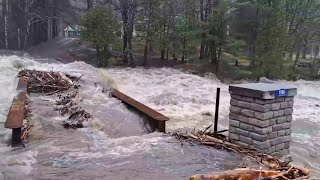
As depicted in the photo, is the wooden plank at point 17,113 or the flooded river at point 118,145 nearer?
the flooded river at point 118,145

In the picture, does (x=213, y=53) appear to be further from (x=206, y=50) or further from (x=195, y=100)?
(x=195, y=100)

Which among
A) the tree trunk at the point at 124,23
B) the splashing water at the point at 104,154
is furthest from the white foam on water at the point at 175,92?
the splashing water at the point at 104,154

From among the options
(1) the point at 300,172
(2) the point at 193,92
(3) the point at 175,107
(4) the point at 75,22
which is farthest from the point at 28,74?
(4) the point at 75,22

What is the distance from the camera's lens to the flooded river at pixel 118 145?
5180mm

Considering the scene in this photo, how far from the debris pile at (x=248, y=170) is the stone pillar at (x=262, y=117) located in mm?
174

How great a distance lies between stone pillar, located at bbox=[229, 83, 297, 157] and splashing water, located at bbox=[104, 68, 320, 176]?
3.59 feet

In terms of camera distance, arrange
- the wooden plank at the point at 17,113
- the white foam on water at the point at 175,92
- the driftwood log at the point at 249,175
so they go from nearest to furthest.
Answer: the driftwood log at the point at 249,175 → the wooden plank at the point at 17,113 → the white foam on water at the point at 175,92

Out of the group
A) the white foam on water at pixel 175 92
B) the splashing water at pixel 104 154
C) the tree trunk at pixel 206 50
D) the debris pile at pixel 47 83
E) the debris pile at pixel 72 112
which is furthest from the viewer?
the tree trunk at pixel 206 50

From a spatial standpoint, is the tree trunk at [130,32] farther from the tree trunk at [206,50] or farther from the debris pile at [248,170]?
the debris pile at [248,170]

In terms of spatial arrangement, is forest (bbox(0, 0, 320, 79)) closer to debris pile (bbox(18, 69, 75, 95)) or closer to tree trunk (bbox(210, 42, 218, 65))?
tree trunk (bbox(210, 42, 218, 65))

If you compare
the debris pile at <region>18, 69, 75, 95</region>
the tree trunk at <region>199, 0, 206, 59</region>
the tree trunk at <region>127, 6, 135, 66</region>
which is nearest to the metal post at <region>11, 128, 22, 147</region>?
the debris pile at <region>18, 69, 75, 95</region>

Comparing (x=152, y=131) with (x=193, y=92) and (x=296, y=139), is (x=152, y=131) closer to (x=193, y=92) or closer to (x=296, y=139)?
(x=296, y=139)

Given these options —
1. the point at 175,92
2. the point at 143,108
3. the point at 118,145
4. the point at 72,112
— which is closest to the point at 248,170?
the point at 118,145

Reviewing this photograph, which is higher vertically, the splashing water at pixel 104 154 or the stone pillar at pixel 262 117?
the stone pillar at pixel 262 117
